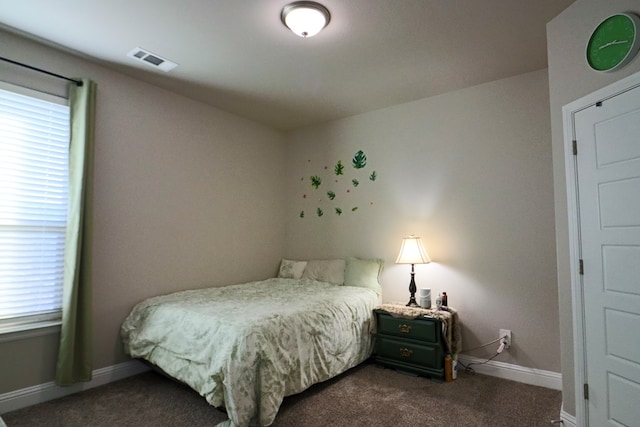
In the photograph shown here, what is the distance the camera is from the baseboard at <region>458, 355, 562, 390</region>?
2650 mm

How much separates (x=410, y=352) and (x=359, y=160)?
2.08 m

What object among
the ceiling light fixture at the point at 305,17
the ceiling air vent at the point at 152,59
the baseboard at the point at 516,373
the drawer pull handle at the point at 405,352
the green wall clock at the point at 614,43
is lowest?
the baseboard at the point at 516,373

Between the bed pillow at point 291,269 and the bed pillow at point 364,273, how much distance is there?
623 millimetres

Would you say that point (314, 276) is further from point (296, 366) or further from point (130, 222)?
point (130, 222)

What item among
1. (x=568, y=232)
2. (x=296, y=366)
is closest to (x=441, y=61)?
(x=568, y=232)

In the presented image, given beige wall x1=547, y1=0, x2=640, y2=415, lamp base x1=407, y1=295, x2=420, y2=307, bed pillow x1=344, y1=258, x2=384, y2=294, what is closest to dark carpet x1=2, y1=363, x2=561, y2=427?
beige wall x1=547, y1=0, x2=640, y2=415

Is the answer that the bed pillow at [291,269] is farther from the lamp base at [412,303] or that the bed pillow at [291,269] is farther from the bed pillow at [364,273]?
the lamp base at [412,303]

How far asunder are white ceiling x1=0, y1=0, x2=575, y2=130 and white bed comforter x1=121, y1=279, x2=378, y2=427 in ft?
6.35

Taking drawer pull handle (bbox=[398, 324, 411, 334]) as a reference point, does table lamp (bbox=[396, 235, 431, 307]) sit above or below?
above

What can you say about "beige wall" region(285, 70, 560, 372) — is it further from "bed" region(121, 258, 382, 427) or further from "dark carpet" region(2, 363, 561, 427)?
"bed" region(121, 258, 382, 427)

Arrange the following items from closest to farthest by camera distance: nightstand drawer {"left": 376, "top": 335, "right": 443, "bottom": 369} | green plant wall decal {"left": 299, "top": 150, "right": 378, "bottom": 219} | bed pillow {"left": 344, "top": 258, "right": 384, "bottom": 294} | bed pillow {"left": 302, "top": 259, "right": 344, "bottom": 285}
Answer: nightstand drawer {"left": 376, "top": 335, "right": 443, "bottom": 369} < bed pillow {"left": 344, "top": 258, "right": 384, "bottom": 294} < bed pillow {"left": 302, "top": 259, "right": 344, "bottom": 285} < green plant wall decal {"left": 299, "top": 150, "right": 378, "bottom": 219}

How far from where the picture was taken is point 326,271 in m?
3.77

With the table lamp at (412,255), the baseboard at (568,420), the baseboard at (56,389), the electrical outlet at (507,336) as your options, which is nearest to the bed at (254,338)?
the baseboard at (56,389)

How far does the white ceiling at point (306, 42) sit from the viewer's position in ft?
6.91
